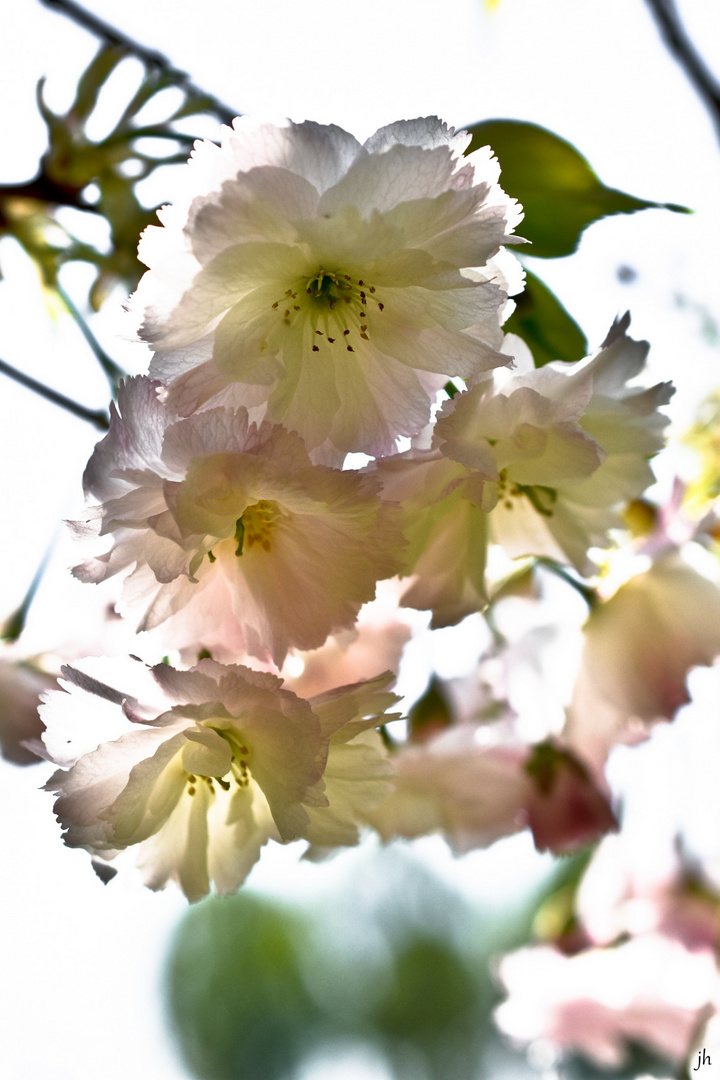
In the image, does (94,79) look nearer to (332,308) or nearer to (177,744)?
(332,308)

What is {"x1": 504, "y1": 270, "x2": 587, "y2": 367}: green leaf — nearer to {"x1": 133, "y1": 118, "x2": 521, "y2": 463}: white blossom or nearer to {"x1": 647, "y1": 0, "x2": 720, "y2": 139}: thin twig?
{"x1": 133, "y1": 118, "x2": 521, "y2": 463}: white blossom

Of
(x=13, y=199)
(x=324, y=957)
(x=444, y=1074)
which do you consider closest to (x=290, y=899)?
(x=324, y=957)

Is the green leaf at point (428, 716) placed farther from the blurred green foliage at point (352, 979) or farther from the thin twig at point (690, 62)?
the blurred green foliage at point (352, 979)

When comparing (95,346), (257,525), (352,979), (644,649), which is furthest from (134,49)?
(352,979)

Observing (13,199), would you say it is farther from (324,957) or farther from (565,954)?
(324,957)

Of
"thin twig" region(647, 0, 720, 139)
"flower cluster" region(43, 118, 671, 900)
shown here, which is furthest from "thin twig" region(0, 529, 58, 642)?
"thin twig" region(647, 0, 720, 139)

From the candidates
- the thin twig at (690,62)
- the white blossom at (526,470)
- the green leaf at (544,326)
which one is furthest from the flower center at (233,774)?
the thin twig at (690,62)

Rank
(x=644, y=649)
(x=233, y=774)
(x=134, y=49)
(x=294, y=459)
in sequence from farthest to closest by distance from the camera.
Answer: (x=134, y=49) < (x=644, y=649) < (x=233, y=774) < (x=294, y=459)
